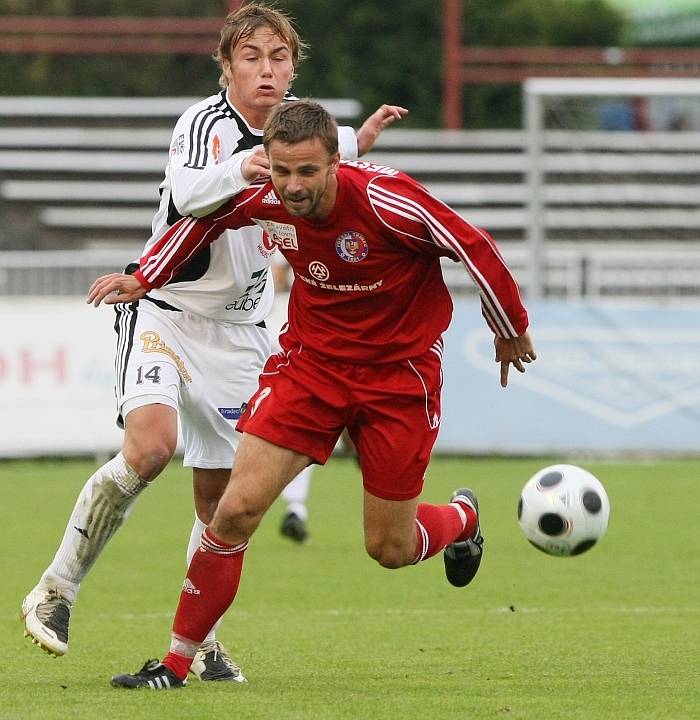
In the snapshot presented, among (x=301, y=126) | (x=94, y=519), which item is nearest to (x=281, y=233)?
(x=301, y=126)

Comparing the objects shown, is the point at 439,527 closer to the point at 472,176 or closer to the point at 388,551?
the point at 388,551

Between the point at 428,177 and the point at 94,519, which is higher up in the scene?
the point at 428,177

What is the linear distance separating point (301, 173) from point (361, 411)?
3.21ft

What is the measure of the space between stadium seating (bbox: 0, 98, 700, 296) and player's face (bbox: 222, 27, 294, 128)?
12.9 m

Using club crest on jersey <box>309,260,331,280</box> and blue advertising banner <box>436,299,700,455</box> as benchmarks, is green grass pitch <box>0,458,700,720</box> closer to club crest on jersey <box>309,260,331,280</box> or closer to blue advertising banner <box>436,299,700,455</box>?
club crest on jersey <box>309,260,331,280</box>

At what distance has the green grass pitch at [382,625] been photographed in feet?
17.4

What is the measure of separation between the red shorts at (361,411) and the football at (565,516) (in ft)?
1.88

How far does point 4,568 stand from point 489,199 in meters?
14.6

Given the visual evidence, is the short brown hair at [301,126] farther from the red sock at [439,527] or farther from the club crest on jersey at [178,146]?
the red sock at [439,527]

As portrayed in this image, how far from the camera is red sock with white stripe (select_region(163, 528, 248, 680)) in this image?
18.3 ft

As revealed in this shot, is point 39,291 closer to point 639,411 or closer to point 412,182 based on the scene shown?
point 639,411

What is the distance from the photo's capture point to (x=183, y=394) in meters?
6.13

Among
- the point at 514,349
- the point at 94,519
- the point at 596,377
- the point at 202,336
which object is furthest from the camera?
the point at 596,377

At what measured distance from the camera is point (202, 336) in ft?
20.4
